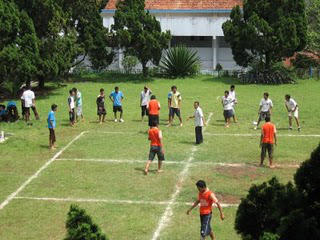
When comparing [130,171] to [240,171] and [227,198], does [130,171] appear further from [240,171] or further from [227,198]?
[227,198]

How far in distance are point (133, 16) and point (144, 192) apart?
21.4 meters

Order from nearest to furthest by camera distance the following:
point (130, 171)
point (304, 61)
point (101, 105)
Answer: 1. point (130, 171)
2. point (101, 105)
3. point (304, 61)

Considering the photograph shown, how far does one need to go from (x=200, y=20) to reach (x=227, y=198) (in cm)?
2681

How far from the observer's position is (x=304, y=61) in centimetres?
3775

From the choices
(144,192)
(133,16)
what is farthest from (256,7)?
(144,192)

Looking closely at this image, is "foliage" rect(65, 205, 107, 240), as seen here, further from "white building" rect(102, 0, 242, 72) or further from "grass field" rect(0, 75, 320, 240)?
"white building" rect(102, 0, 242, 72)

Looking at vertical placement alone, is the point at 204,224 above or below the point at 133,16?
below

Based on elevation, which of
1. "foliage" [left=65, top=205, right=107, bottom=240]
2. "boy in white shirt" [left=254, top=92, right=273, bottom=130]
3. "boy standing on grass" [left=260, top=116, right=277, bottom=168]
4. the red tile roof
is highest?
the red tile roof

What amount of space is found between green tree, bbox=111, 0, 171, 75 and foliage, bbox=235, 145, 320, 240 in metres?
28.5

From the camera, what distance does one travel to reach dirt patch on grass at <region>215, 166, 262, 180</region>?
16609 millimetres

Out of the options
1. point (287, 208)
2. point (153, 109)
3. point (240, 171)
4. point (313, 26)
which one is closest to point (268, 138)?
point (240, 171)

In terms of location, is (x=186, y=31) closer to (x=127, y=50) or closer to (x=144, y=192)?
(x=127, y=50)

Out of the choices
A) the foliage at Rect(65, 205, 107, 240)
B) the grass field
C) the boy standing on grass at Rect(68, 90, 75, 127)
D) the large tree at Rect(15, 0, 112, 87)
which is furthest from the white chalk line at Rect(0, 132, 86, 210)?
the large tree at Rect(15, 0, 112, 87)

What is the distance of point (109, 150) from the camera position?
1962 cm
